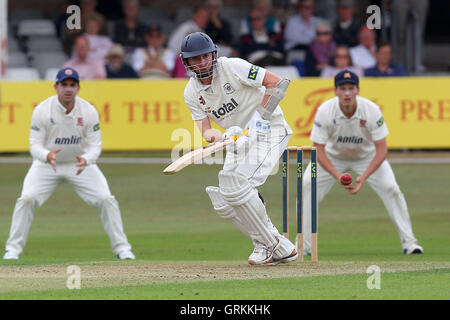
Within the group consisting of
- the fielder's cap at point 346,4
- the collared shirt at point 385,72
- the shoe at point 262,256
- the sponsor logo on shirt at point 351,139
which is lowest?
the shoe at point 262,256

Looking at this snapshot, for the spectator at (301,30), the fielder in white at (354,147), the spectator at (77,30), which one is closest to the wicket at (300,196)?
the fielder in white at (354,147)

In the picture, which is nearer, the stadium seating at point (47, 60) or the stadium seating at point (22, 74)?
the stadium seating at point (22, 74)

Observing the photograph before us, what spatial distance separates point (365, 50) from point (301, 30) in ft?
4.47

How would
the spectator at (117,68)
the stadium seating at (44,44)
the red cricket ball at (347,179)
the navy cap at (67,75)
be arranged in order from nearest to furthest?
the red cricket ball at (347,179)
the navy cap at (67,75)
the spectator at (117,68)
the stadium seating at (44,44)

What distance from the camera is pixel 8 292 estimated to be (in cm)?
630

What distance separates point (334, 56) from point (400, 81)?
1.10 metres

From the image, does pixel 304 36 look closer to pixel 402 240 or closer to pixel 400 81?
pixel 400 81

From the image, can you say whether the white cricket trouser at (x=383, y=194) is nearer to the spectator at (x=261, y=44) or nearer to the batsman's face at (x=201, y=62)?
the batsman's face at (x=201, y=62)

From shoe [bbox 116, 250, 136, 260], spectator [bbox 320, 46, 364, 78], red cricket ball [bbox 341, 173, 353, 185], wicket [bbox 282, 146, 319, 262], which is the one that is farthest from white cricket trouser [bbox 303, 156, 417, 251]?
spectator [bbox 320, 46, 364, 78]

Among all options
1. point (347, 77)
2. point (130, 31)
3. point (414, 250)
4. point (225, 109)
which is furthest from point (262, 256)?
point (130, 31)

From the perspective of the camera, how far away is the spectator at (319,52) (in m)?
16.7

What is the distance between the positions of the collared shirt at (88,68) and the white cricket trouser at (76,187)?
649 centimetres

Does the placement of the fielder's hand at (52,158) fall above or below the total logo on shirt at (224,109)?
below
